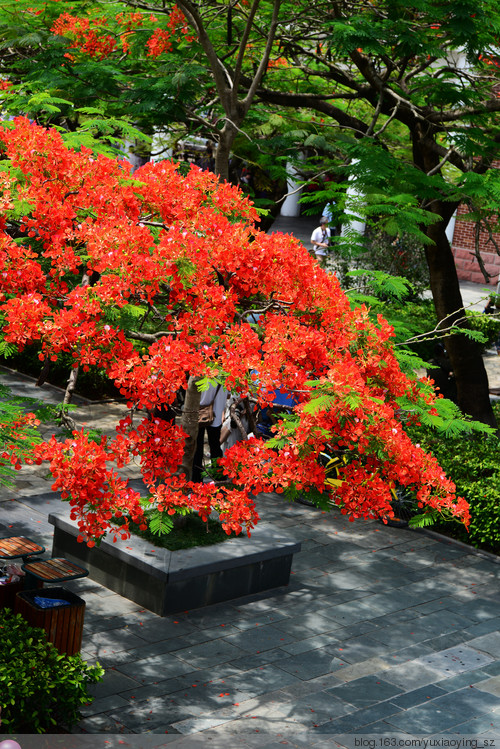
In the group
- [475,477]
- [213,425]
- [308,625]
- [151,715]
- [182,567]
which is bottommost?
[151,715]

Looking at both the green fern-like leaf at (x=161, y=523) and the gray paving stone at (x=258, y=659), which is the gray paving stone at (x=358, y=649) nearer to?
the gray paving stone at (x=258, y=659)

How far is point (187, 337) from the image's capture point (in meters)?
6.36

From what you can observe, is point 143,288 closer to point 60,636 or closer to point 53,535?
point 60,636

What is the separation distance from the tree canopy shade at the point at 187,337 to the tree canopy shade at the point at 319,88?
2.89 metres

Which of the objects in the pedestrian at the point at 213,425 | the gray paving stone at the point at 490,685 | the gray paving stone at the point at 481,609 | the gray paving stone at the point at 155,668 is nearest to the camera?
the gray paving stone at the point at 155,668

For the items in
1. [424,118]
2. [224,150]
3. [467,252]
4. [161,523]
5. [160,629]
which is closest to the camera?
[161,523]

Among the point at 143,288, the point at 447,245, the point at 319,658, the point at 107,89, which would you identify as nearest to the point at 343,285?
the point at 447,245

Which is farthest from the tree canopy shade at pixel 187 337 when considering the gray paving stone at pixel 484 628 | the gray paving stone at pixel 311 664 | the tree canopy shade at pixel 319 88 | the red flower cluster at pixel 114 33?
the red flower cluster at pixel 114 33

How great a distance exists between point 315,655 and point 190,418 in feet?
8.37

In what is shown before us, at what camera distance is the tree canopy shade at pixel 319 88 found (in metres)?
10.4

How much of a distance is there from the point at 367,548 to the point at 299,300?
17.0 feet

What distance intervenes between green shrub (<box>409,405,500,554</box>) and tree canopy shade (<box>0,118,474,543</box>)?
4.11 meters

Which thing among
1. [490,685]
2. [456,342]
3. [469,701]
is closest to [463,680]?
[490,685]

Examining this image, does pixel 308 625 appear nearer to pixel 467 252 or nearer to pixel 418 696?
pixel 418 696
